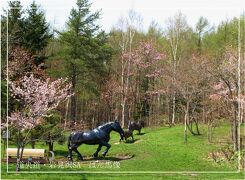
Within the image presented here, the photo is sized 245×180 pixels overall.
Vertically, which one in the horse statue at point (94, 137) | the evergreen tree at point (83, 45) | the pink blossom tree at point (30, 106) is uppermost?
the evergreen tree at point (83, 45)

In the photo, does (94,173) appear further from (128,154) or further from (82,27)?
(82,27)

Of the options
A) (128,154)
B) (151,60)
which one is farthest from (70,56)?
(128,154)

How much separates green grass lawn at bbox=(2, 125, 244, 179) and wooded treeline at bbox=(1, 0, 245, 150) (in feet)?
6.50

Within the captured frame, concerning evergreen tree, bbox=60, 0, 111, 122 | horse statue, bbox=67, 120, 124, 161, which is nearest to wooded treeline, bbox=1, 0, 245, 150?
evergreen tree, bbox=60, 0, 111, 122

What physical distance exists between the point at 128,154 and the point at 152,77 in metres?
16.9

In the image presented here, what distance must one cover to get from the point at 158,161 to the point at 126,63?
1796cm

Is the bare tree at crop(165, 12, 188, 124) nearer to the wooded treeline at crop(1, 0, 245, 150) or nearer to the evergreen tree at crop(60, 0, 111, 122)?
the wooded treeline at crop(1, 0, 245, 150)

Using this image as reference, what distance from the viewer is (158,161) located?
18.5 meters

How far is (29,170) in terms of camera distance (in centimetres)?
1462

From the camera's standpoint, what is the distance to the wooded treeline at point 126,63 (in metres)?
26.0

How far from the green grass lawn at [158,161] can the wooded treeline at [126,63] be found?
1.98m

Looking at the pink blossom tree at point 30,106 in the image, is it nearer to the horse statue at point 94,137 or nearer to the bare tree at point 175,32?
the horse statue at point 94,137

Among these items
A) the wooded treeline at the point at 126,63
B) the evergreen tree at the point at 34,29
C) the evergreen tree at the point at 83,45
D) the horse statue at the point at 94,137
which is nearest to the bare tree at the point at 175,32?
the wooded treeline at the point at 126,63

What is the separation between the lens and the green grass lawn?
1433 cm
